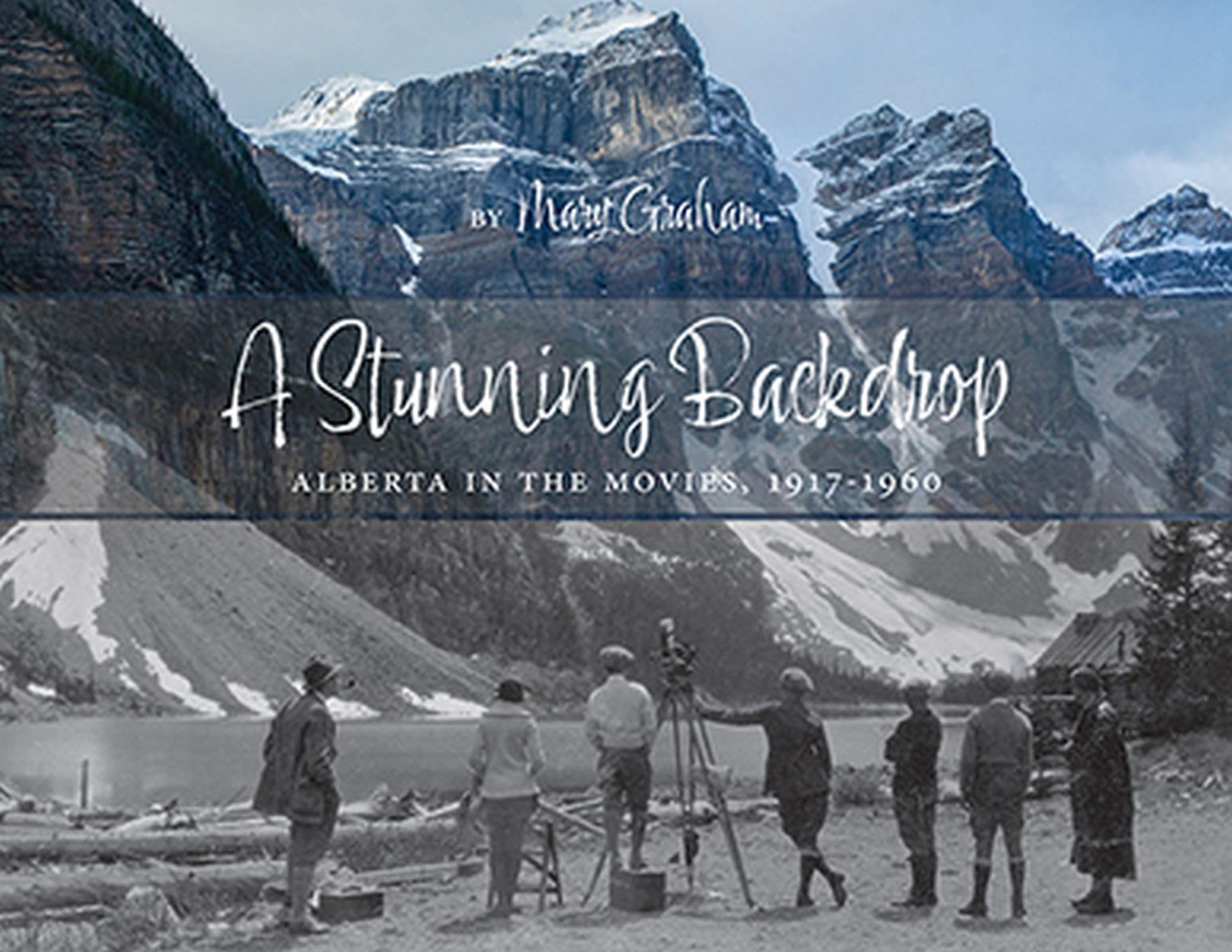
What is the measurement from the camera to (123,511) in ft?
269

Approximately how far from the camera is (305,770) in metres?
11.4

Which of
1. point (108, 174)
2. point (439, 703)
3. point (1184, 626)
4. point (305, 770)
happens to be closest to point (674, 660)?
point (305, 770)

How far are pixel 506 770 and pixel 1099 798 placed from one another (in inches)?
189

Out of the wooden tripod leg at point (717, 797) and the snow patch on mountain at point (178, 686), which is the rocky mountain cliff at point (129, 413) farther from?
the wooden tripod leg at point (717, 797)

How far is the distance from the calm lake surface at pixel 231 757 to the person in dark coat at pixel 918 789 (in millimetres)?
12691

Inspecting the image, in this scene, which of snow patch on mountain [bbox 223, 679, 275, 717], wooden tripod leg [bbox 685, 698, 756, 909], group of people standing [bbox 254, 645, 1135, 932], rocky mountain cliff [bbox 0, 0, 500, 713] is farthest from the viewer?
snow patch on mountain [bbox 223, 679, 275, 717]

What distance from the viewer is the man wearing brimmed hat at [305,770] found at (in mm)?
11406

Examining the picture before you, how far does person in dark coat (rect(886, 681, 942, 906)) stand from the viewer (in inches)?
488

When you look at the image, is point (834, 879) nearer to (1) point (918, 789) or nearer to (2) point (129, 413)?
(1) point (918, 789)

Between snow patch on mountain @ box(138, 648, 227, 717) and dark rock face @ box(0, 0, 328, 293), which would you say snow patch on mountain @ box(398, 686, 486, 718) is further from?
dark rock face @ box(0, 0, 328, 293)

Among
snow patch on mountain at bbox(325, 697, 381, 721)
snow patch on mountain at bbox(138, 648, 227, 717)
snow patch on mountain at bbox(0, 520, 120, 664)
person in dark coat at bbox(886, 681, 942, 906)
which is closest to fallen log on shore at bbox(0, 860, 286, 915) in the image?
person in dark coat at bbox(886, 681, 942, 906)

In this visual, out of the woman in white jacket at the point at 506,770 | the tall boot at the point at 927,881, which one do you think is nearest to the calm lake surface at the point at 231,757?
the tall boot at the point at 927,881

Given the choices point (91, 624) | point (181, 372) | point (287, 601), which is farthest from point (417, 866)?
point (181, 372)

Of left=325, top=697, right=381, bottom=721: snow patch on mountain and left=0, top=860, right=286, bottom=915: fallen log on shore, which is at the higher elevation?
left=0, top=860, right=286, bottom=915: fallen log on shore
